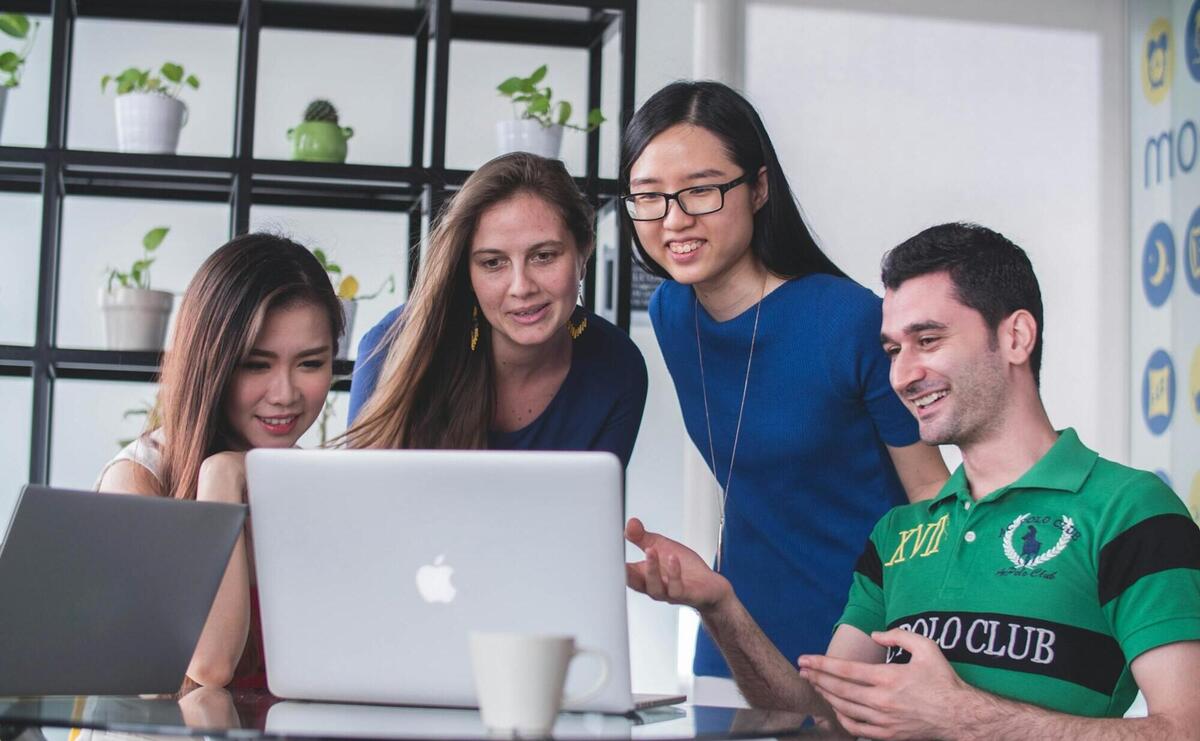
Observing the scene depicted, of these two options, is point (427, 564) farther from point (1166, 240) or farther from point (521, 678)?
point (1166, 240)

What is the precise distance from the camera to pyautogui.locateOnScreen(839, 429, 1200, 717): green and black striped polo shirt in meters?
1.45

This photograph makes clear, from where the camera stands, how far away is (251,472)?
Answer: 51.6 inches

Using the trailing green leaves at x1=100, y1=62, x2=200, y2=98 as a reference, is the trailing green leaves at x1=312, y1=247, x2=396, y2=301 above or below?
below

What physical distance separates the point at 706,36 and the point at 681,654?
71.9 inches

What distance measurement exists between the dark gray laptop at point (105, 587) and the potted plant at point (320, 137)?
191cm

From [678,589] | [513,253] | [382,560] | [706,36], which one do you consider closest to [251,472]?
[382,560]

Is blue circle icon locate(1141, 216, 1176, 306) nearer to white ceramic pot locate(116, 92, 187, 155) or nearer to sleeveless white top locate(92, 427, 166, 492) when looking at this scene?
white ceramic pot locate(116, 92, 187, 155)

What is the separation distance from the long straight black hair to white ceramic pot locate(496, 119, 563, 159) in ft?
3.23

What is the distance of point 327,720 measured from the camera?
4.08ft

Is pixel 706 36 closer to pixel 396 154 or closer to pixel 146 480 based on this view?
pixel 396 154

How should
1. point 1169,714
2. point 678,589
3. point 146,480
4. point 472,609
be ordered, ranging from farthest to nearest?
point 146,480
point 678,589
point 1169,714
point 472,609

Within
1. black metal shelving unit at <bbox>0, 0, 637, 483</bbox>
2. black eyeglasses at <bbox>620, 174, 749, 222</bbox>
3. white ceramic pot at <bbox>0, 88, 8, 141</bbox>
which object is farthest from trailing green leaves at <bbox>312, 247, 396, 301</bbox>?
black eyeglasses at <bbox>620, 174, 749, 222</bbox>

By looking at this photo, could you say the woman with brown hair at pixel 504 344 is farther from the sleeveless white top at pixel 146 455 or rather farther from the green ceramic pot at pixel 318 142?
the green ceramic pot at pixel 318 142

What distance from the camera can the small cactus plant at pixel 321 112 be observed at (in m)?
3.20
